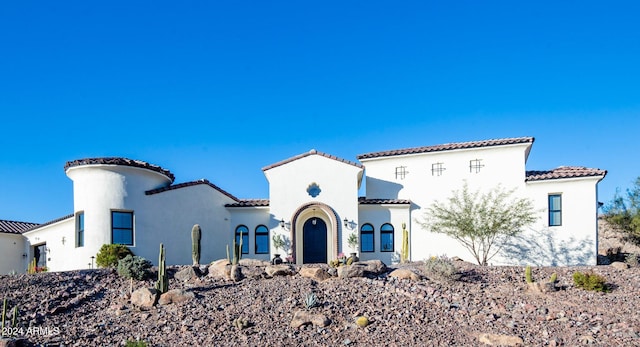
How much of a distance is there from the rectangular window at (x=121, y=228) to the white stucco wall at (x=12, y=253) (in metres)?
10.2

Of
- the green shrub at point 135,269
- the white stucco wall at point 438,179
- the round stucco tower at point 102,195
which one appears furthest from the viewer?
the white stucco wall at point 438,179

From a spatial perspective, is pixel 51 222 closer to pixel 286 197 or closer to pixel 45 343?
pixel 286 197

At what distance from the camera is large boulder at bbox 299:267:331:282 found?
55.3 feet

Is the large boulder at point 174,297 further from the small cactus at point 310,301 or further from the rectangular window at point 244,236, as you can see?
the rectangular window at point 244,236

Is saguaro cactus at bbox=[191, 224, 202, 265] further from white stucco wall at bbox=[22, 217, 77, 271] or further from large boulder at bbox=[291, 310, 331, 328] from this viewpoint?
large boulder at bbox=[291, 310, 331, 328]

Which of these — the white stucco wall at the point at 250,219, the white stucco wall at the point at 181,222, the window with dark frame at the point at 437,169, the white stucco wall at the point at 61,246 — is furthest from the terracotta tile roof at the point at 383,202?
the white stucco wall at the point at 61,246

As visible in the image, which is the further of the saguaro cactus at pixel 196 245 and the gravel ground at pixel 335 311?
the saguaro cactus at pixel 196 245

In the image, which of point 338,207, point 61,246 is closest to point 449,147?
point 338,207

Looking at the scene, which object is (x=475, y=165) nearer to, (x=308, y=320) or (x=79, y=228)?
(x=308, y=320)

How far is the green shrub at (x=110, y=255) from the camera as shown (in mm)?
20250

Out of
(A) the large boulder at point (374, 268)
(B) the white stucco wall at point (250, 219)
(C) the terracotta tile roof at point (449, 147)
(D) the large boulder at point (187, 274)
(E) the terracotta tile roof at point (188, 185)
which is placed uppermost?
(C) the terracotta tile roof at point (449, 147)

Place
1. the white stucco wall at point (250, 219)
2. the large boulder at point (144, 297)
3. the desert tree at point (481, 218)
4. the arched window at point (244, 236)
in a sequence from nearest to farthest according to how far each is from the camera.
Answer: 1. the large boulder at point (144, 297)
2. the desert tree at point (481, 218)
3. the arched window at point (244, 236)
4. the white stucco wall at point (250, 219)

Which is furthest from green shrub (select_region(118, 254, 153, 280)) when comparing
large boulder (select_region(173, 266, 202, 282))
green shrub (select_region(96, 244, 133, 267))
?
green shrub (select_region(96, 244, 133, 267))

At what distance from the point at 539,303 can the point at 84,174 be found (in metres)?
18.9
